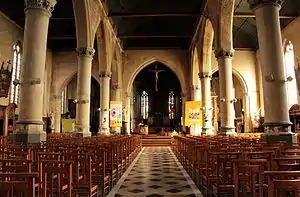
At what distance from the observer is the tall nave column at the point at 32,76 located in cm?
864

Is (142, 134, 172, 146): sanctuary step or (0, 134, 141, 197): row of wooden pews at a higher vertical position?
(0, 134, 141, 197): row of wooden pews

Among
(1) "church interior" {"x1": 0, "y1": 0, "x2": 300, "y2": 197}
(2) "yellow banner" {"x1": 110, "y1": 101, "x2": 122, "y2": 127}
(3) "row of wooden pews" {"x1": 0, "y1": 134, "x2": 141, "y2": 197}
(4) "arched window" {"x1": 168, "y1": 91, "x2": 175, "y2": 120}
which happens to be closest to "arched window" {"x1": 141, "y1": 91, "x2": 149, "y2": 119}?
(1) "church interior" {"x1": 0, "y1": 0, "x2": 300, "y2": 197}

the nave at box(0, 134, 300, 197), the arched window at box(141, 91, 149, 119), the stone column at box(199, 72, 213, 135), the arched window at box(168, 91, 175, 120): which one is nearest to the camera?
the nave at box(0, 134, 300, 197)

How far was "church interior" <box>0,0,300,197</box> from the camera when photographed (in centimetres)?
400

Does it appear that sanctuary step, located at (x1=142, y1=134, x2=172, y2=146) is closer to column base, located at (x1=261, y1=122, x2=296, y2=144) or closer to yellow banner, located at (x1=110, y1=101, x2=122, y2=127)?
yellow banner, located at (x1=110, y1=101, x2=122, y2=127)

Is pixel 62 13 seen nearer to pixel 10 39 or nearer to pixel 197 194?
pixel 10 39

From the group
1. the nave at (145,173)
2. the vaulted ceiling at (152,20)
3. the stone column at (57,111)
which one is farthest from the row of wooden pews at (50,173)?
the stone column at (57,111)

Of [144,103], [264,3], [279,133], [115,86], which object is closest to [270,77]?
[279,133]

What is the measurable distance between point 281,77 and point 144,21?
1897cm

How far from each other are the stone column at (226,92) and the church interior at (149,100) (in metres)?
0.06

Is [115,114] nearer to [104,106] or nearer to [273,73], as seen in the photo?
[104,106]

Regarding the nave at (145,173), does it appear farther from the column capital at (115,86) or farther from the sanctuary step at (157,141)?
the column capital at (115,86)

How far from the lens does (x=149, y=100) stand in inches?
1609

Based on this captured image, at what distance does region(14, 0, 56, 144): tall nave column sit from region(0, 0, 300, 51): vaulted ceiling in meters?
10.1
